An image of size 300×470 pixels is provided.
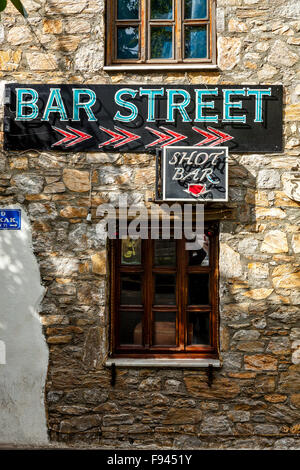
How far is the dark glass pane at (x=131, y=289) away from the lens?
14.6 feet

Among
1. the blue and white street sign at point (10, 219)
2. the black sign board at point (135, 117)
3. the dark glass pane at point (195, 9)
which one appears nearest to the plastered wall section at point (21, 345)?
the blue and white street sign at point (10, 219)

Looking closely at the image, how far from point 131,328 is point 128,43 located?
9.52 feet

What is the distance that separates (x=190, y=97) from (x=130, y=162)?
862 mm

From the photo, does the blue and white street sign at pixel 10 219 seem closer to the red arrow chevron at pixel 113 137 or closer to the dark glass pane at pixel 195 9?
the red arrow chevron at pixel 113 137

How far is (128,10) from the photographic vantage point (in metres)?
4.52

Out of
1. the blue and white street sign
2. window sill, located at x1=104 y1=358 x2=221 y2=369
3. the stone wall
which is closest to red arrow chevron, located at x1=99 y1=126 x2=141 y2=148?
the stone wall

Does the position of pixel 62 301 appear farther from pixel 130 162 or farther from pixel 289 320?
pixel 289 320

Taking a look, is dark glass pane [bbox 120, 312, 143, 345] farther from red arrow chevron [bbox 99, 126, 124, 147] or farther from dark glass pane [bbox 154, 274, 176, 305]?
red arrow chevron [bbox 99, 126, 124, 147]

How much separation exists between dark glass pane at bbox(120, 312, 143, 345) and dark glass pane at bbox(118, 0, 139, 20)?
301cm

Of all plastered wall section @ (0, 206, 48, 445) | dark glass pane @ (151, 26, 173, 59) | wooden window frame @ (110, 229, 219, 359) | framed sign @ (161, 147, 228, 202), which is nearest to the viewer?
framed sign @ (161, 147, 228, 202)

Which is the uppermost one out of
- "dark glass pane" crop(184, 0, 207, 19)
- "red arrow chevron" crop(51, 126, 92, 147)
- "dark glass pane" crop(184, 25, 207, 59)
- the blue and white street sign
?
"dark glass pane" crop(184, 0, 207, 19)

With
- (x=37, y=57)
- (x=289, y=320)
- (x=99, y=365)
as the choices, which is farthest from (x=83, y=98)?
(x=289, y=320)

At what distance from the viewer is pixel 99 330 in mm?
4250

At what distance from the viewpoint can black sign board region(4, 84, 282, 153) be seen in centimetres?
429
